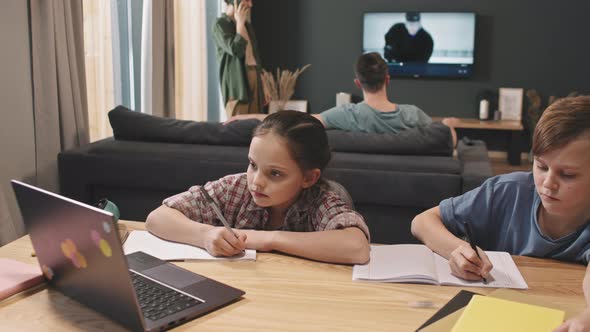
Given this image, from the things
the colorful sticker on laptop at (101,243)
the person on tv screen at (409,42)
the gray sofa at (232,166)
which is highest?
the person on tv screen at (409,42)

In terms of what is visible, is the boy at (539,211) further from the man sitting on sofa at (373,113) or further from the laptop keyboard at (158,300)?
the man sitting on sofa at (373,113)

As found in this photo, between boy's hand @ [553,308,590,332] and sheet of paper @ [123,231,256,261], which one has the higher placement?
boy's hand @ [553,308,590,332]

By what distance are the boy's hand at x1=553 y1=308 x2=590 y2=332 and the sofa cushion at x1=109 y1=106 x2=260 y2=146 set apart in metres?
2.16

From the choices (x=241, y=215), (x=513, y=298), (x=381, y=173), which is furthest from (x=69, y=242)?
(x=381, y=173)

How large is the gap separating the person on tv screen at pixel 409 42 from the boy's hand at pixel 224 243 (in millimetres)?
5440

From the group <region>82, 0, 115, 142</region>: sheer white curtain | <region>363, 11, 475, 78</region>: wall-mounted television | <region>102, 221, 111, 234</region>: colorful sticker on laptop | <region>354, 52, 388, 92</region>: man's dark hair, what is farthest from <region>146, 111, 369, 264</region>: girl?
<region>363, 11, 475, 78</region>: wall-mounted television

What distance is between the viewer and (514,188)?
1558mm

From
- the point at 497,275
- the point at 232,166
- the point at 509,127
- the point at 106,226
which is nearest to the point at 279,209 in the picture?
the point at 497,275

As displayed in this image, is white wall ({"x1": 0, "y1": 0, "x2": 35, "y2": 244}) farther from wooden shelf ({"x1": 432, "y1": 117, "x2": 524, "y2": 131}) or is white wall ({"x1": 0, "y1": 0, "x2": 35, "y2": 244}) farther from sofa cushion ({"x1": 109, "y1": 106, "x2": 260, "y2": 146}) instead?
wooden shelf ({"x1": 432, "y1": 117, "x2": 524, "y2": 131})

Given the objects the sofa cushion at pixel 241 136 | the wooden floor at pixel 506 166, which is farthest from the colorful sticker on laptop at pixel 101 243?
the wooden floor at pixel 506 166

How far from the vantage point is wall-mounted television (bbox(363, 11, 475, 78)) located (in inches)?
251

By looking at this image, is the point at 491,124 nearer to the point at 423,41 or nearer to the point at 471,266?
the point at 423,41

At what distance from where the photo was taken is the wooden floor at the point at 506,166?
5930 mm

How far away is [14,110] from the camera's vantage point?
3180 mm
